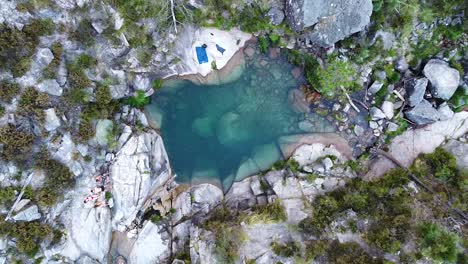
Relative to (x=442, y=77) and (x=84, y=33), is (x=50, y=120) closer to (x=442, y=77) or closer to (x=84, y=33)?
(x=84, y=33)

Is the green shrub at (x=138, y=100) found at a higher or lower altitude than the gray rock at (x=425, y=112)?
higher

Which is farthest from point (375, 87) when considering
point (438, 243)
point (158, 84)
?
point (158, 84)

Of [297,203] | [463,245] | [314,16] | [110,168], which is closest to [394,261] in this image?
[463,245]

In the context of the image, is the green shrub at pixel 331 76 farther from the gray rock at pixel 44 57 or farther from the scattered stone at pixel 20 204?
the scattered stone at pixel 20 204

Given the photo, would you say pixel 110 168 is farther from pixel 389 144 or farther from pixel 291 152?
pixel 389 144

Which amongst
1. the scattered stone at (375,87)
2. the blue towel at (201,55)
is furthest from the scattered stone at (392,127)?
the blue towel at (201,55)

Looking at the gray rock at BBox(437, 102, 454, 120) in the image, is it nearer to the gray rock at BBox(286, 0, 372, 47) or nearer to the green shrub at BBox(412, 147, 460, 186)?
the green shrub at BBox(412, 147, 460, 186)

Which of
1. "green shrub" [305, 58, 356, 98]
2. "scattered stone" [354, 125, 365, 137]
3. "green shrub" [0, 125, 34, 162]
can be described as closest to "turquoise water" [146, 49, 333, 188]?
"green shrub" [305, 58, 356, 98]
